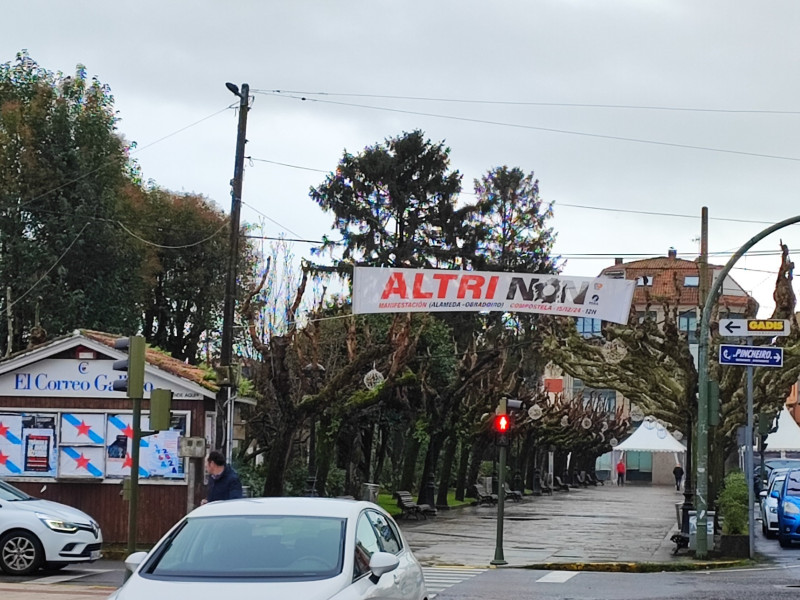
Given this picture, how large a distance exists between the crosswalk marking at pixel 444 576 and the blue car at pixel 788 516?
851 cm

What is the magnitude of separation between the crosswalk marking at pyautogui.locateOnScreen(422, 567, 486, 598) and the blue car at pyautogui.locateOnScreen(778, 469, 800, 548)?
8.51 metres

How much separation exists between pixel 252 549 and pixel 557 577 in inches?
467

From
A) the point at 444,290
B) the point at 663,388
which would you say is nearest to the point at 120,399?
the point at 444,290

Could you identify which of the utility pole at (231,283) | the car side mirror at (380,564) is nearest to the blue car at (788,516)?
the utility pole at (231,283)

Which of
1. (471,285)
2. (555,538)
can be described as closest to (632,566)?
(471,285)

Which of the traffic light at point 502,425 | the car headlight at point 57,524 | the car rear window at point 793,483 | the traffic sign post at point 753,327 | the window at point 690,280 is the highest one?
the window at point 690,280

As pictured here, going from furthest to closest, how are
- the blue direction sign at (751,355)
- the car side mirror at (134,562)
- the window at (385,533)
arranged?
the blue direction sign at (751,355), the window at (385,533), the car side mirror at (134,562)

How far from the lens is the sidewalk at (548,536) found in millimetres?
23438

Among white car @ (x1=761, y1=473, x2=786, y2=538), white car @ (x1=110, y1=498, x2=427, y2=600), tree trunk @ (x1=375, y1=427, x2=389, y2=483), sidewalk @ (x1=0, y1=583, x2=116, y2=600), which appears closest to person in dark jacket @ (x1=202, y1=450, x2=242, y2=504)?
sidewalk @ (x1=0, y1=583, x2=116, y2=600)

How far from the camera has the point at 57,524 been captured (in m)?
17.8

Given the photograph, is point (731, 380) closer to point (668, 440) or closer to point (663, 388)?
point (663, 388)

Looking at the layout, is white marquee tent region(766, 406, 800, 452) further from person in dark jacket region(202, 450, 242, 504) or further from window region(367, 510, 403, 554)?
window region(367, 510, 403, 554)

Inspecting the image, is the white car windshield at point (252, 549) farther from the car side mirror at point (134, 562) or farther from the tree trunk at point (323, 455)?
the tree trunk at point (323, 455)

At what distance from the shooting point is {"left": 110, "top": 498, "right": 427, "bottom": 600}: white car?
780 centimetres
